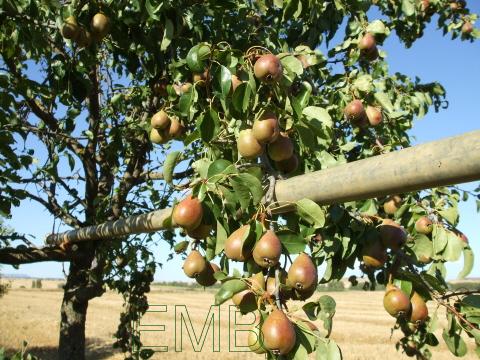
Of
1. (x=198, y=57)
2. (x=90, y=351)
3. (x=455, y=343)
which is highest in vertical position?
(x=198, y=57)

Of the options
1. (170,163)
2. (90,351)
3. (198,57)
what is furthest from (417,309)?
(90,351)

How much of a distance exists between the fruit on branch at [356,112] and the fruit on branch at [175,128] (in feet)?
2.68

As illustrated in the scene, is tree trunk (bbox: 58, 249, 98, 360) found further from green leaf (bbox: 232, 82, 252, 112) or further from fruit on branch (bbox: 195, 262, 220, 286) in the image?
green leaf (bbox: 232, 82, 252, 112)

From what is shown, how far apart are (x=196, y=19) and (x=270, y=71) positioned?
3.77 feet

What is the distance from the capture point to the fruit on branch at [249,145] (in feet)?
4.45

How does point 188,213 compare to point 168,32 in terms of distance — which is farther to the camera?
point 168,32

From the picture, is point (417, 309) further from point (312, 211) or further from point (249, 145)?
point (249, 145)

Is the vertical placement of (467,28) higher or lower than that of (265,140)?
higher

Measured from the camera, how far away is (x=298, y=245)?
4.03 feet

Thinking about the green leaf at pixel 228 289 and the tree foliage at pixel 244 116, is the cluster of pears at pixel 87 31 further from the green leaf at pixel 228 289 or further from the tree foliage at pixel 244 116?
the green leaf at pixel 228 289

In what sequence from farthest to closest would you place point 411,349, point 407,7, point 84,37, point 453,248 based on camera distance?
point 411,349 → point 407,7 → point 84,37 → point 453,248

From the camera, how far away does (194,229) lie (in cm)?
133

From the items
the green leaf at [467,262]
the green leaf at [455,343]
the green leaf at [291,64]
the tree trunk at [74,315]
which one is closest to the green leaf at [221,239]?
the green leaf at [291,64]

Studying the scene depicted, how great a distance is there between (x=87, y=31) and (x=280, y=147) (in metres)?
1.36
